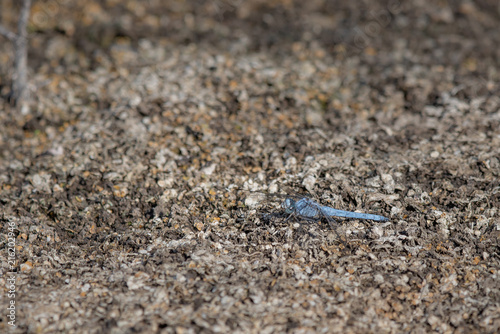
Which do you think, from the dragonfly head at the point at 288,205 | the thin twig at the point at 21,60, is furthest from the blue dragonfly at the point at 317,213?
the thin twig at the point at 21,60

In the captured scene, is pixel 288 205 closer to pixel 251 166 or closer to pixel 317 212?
pixel 317 212

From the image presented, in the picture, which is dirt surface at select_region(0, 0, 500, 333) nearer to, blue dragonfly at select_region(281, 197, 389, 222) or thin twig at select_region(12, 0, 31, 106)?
blue dragonfly at select_region(281, 197, 389, 222)

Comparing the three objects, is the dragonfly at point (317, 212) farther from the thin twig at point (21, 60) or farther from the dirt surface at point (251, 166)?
the thin twig at point (21, 60)

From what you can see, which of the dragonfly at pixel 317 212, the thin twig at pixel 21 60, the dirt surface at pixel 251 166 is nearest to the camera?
the dirt surface at pixel 251 166

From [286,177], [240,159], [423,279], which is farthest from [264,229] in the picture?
[423,279]

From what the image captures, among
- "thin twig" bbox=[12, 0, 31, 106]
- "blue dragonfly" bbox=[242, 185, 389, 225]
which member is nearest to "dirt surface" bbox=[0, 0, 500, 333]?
"blue dragonfly" bbox=[242, 185, 389, 225]

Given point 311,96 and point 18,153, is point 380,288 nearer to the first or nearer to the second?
point 311,96
